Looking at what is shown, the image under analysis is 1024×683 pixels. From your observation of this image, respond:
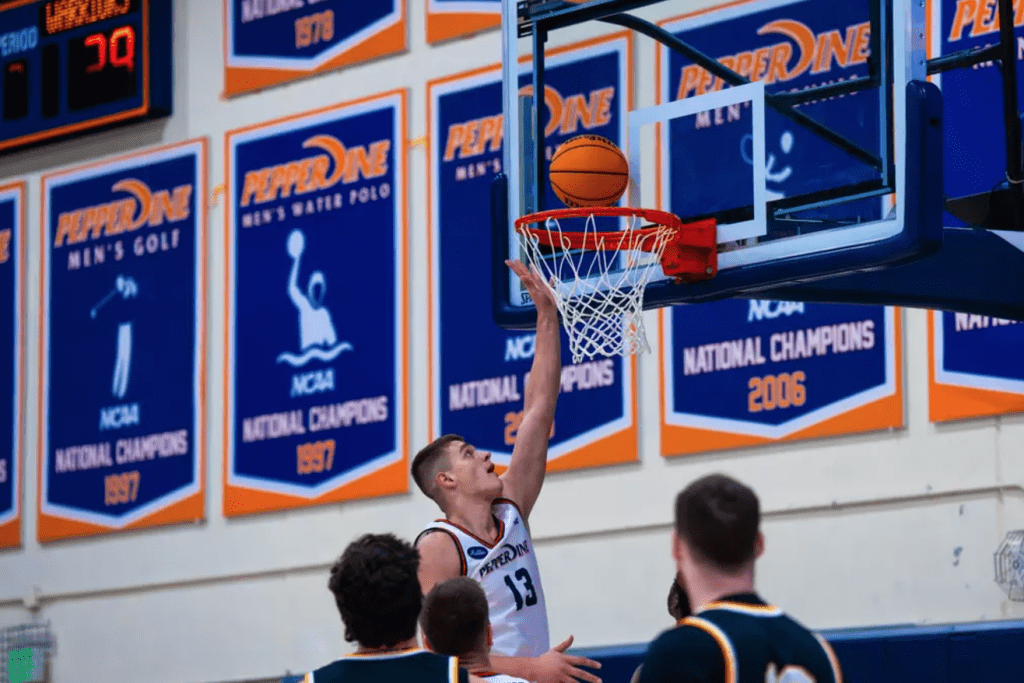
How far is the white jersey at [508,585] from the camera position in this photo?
5055 mm

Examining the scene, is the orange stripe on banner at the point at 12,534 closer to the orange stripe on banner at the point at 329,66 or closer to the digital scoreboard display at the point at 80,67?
the digital scoreboard display at the point at 80,67

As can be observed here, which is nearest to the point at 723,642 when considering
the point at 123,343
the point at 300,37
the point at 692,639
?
the point at 692,639

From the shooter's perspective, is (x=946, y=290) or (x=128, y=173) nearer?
(x=946, y=290)

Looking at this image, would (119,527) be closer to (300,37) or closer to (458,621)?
(300,37)

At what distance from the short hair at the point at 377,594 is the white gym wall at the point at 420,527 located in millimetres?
3525

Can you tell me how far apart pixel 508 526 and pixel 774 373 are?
291cm

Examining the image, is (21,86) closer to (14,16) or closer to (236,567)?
(14,16)

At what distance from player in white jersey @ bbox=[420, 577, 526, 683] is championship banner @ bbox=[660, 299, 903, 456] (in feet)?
12.4

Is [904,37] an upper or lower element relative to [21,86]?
lower

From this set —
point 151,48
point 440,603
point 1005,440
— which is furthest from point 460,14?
point 440,603

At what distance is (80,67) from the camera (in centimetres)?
1064

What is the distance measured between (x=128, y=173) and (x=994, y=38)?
5.67 metres

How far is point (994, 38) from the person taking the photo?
737 cm

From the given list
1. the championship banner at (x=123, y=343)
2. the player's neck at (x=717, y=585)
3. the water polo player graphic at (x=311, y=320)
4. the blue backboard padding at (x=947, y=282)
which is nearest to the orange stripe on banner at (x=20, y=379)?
the championship banner at (x=123, y=343)
